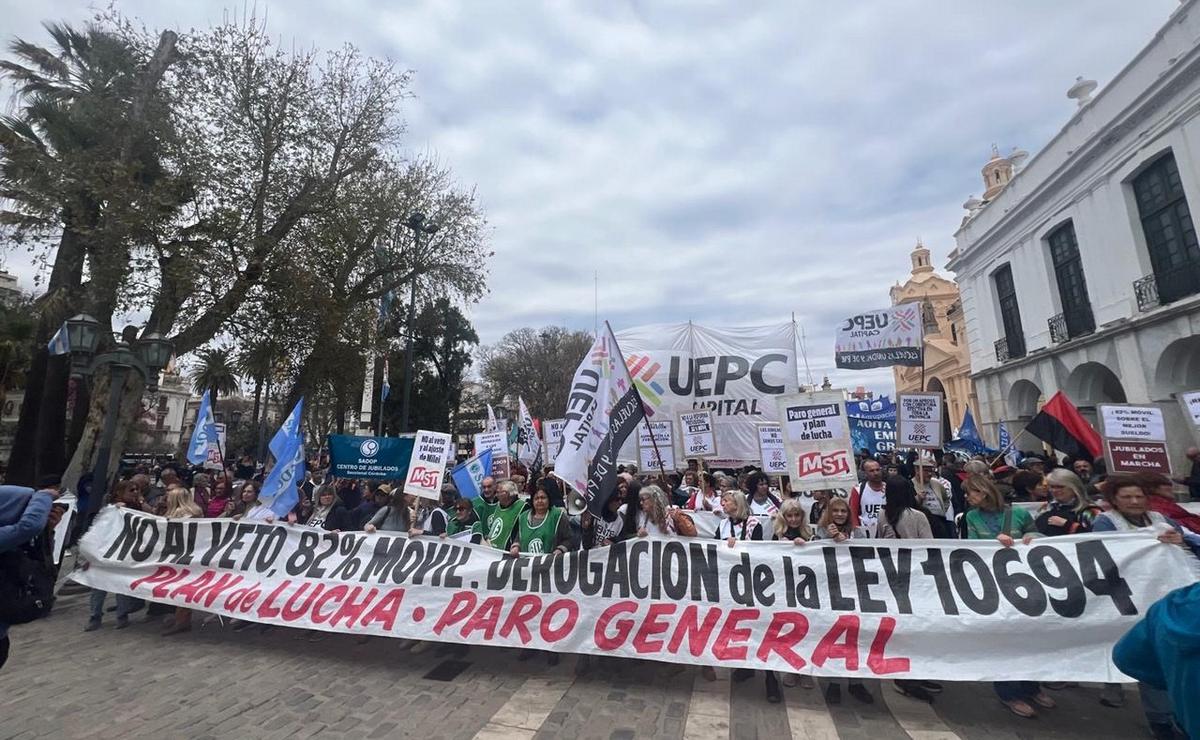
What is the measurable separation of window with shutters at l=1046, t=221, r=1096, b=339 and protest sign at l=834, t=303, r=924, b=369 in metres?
13.2

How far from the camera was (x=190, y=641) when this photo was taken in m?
5.68

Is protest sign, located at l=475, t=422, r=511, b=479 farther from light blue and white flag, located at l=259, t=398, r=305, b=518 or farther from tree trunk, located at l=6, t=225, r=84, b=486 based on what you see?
tree trunk, located at l=6, t=225, r=84, b=486

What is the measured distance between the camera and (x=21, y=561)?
3242mm

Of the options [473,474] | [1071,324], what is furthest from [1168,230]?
[473,474]

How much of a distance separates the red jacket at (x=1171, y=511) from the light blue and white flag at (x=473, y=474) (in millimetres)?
7961

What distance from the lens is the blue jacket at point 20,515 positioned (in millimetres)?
3135

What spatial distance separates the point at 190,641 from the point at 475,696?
349cm

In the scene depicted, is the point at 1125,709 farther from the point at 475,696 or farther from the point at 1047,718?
the point at 475,696

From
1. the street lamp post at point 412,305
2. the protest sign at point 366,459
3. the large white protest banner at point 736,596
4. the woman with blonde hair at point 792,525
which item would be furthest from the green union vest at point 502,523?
the street lamp post at point 412,305

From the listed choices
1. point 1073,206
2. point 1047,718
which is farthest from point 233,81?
point 1073,206

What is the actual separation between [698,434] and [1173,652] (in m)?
8.19

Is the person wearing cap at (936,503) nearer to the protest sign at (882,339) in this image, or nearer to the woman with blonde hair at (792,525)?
the woman with blonde hair at (792,525)

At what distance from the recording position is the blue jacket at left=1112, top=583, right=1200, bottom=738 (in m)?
1.67

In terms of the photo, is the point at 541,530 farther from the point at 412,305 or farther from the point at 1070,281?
the point at 1070,281
